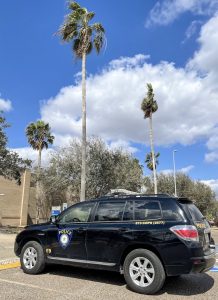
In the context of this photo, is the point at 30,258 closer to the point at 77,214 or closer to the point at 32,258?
the point at 32,258

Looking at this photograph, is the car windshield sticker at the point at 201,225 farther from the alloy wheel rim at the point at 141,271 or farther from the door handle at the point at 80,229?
the door handle at the point at 80,229

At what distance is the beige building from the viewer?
35688mm

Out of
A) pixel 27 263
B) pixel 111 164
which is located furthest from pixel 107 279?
pixel 111 164

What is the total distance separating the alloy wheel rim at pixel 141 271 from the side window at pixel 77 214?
157 cm

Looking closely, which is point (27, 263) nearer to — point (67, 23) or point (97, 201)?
point (97, 201)

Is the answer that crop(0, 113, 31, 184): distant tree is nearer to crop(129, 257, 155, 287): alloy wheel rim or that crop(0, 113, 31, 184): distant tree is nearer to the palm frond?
the palm frond

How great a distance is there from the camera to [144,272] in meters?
7.06

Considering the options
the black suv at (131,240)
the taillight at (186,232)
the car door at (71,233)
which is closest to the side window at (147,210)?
the black suv at (131,240)

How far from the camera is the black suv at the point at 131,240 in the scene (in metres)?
6.82

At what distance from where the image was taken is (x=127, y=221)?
7570 mm

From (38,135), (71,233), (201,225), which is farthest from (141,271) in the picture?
(38,135)

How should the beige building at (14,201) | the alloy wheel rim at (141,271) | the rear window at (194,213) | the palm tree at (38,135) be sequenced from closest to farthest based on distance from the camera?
the alloy wheel rim at (141,271), the rear window at (194,213), the beige building at (14,201), the palm tree at (38,135)

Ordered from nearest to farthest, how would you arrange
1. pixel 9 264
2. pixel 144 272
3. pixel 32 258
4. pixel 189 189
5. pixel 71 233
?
pixel 144 272, pixel 71 233, pixel 32 258, pixel 9 264, pixel 189 189

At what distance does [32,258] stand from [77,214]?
4.79ft
